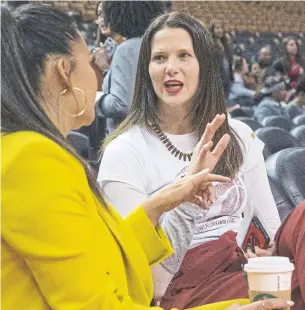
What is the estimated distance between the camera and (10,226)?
0.90 m

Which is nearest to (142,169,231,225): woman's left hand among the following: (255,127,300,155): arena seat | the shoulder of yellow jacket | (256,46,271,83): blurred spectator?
the shoulder of yellow jacket

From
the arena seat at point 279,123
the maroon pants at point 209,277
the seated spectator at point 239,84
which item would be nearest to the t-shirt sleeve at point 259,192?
the maroon pants at point 209,277

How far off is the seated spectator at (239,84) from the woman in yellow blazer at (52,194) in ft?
17.8

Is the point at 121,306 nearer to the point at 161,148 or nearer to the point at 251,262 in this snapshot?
the point at 251,262

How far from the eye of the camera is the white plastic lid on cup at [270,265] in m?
1.05

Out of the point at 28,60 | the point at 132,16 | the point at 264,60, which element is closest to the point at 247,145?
the point at 28,60

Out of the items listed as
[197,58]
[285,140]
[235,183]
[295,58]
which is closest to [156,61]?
[197,58]

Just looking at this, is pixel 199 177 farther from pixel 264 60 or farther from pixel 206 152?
pixel 264 60

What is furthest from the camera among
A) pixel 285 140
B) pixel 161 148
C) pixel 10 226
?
pixel 285 140

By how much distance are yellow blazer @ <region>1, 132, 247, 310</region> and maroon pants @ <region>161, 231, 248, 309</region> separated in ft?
1.40

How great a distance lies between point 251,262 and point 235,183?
578 millimetres

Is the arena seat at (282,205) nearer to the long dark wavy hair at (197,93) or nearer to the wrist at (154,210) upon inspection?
the long dark wavy hair at (197,93)

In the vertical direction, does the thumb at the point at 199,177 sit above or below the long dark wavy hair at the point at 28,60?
below

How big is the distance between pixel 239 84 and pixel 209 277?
596 centimetres
